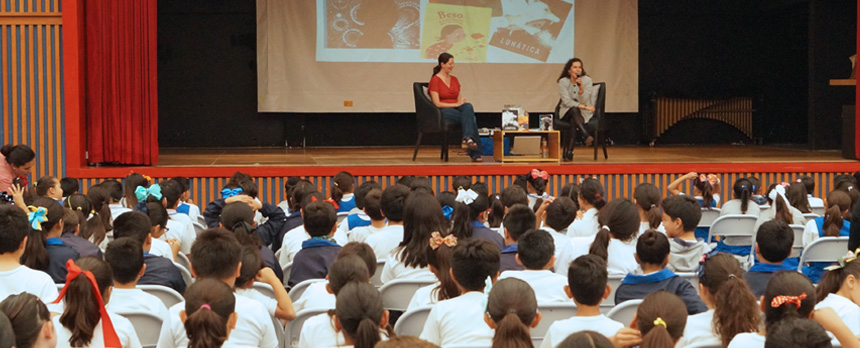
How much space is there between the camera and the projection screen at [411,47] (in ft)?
40.4

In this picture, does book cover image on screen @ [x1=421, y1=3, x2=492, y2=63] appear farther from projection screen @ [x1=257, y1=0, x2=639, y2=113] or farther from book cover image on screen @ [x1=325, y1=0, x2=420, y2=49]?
book cover image on screen @ [x1=325, y1=0, x2=420, y2=49]

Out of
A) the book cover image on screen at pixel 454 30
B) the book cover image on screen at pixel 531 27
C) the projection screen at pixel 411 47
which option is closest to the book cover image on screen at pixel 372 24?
the projection screen at pixel 411 47

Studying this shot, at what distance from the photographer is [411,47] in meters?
12.4

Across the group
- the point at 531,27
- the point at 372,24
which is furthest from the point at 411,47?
the point at 531,27

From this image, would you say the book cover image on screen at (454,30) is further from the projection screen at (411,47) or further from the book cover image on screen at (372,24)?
the book cover image on screen at (372,24)

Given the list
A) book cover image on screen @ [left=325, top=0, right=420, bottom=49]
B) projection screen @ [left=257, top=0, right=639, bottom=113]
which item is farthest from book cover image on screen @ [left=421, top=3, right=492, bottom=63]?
book cover image on screen @ [left=325, top=0, right=420, bottom=49]

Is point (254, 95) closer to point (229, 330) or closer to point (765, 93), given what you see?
point (765, 93)

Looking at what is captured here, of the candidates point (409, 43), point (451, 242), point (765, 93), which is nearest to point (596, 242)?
point (451, 242)

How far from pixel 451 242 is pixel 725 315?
1.12 meters

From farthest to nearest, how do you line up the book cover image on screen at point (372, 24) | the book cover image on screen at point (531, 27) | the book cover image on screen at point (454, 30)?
the book cover image on screen at point (531, 27), the book cover image on screen at point (454, 30), the book cover image on screen at point (372, 24)

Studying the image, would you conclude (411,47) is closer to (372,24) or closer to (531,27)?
(372,24)

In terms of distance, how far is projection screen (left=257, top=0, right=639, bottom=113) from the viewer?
40.4 feet

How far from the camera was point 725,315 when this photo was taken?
9.41 ft

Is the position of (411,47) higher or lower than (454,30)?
lower
